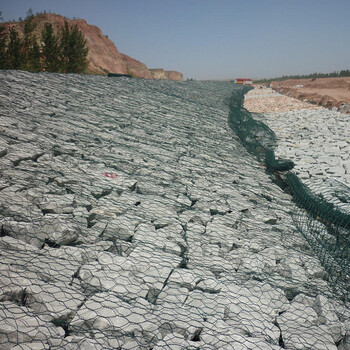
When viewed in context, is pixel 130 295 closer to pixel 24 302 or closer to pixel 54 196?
pixel 24 302

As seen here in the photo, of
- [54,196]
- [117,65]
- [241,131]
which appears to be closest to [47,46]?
[241,131]

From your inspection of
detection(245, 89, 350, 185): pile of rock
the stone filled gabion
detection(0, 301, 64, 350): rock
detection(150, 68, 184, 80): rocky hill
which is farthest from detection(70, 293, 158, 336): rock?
detection(150, 68, 184, 80): rocky hill

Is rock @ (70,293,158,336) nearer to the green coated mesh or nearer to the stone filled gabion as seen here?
the stone filled gabion

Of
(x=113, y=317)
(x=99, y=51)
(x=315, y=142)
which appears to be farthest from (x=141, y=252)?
(x=99, y=51)

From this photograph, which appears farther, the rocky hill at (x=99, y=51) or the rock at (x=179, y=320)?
the rocky hill at (x=99, y=51)

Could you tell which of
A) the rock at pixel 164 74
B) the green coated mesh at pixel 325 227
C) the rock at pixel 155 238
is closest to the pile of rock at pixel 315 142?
the green coated mesh at pixel 325 227

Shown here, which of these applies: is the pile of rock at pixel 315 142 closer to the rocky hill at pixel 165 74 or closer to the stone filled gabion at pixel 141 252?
the stone filled gabion at pixel 141 252

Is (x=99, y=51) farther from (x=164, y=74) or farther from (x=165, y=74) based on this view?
(x=165, y=74)
